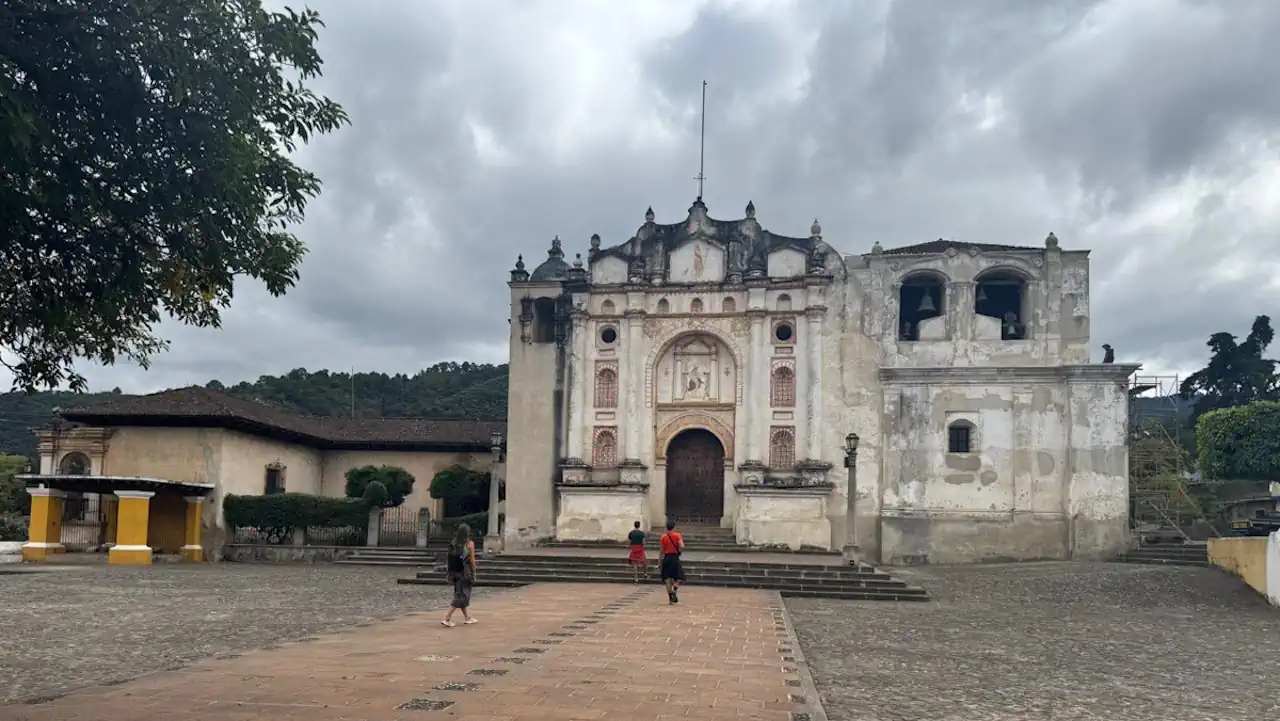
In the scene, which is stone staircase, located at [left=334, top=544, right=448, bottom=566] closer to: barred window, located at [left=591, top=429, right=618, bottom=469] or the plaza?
barred window, located at [left=591, top=429, right=618, bottom=469]

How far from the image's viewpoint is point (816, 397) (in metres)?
28.2

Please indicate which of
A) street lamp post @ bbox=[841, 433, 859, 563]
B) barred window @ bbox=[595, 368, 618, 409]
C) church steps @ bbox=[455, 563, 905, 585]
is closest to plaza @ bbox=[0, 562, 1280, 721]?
church steps @ bbox=[455, 563, 905, 585]

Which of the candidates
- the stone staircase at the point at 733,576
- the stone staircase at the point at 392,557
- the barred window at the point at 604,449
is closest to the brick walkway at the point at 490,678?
the stone staircase at the point at 733,576

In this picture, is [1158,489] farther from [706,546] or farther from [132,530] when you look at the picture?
[132,530]

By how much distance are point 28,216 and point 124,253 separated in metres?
0.54

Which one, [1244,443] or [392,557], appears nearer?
[392,557]

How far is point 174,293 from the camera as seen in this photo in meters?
7.29

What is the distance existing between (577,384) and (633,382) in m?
1.60

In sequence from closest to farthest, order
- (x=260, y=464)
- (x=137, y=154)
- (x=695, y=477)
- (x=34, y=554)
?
(x=137, y=154) → (x=34, y=554) → (x=695, y=477) → (x=260, y=464)

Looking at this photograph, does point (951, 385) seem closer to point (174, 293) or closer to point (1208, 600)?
point (1208, 600)

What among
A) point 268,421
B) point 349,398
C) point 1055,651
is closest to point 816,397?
point 1055,651

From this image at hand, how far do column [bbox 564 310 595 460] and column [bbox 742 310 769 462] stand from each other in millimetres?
4469

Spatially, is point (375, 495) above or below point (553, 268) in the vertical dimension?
below

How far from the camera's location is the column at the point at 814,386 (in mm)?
28047
